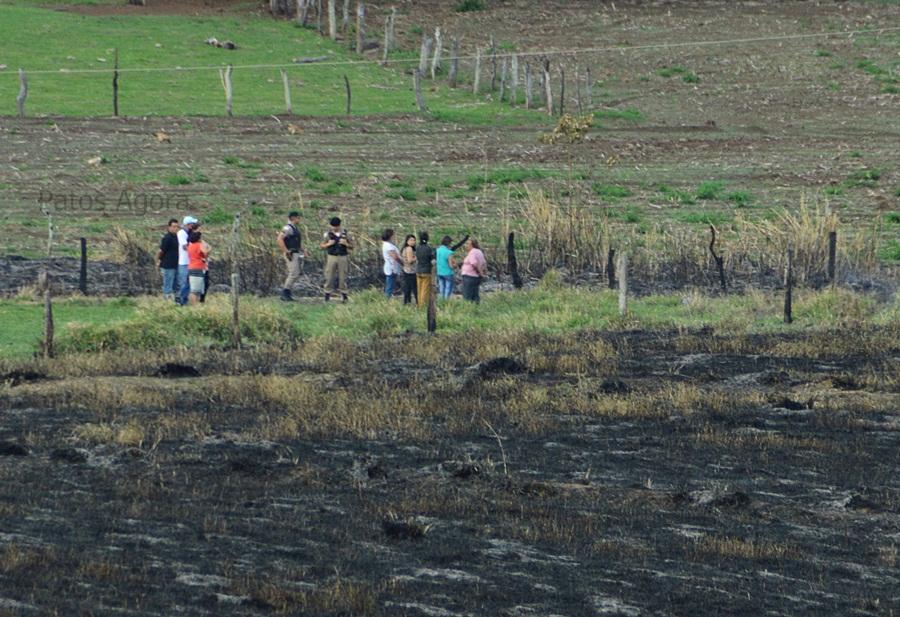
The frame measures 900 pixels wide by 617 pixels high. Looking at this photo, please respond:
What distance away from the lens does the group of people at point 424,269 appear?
86.6ft

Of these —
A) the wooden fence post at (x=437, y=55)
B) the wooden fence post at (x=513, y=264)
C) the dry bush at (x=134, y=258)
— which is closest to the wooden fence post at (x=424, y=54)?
the wooden fence post at (x=437, y=55)

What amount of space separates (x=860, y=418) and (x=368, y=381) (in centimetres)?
538

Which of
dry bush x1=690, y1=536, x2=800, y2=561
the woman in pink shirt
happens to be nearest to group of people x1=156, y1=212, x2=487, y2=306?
the woman in pink shirt

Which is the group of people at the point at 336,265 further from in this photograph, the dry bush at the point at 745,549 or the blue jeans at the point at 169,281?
the dry bush at the point at 745,549

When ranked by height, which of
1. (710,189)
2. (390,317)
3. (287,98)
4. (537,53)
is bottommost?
(390,317)

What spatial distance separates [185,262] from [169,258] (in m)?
0.25

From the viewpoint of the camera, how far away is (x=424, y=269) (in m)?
26.4

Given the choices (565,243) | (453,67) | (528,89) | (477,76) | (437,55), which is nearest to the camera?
(565,243)

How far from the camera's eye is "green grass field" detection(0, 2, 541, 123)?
49062 mm

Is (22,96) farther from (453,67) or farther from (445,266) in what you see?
(445,266)

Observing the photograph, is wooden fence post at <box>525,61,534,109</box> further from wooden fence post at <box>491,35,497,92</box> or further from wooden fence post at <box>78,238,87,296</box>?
wooden fence post at <box>78,238,87,296</box>

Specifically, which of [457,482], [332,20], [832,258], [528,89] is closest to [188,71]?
[332,20]

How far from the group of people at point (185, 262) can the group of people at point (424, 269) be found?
2.86 metres

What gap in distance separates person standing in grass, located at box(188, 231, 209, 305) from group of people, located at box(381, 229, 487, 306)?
3.03 m
